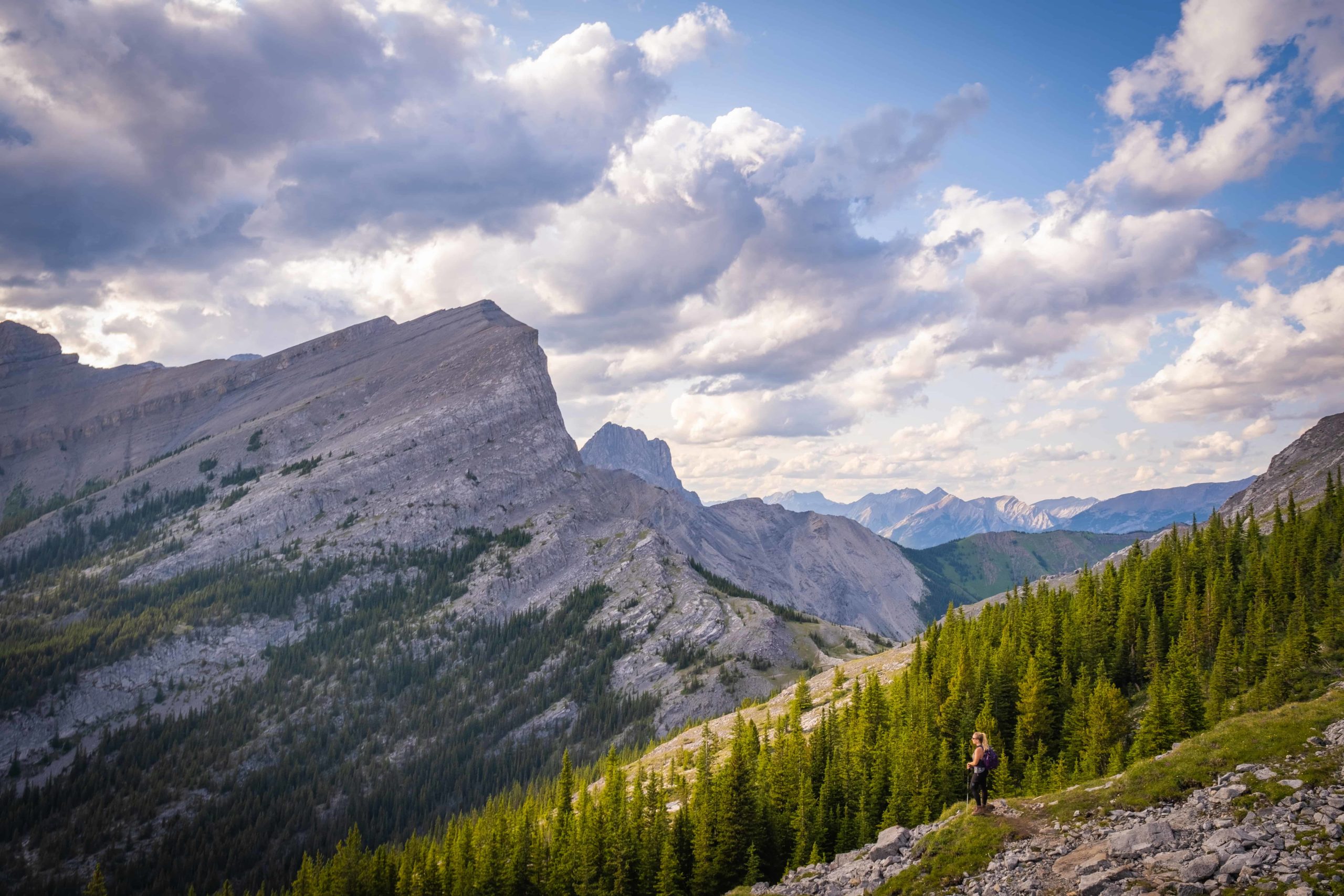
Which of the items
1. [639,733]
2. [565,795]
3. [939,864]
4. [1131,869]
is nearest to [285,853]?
[639,733]

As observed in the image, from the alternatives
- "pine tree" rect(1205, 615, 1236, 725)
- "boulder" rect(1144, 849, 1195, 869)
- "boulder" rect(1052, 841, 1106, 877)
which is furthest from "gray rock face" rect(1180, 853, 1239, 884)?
"pine tree" rect(1205, 615, 1236, 725)

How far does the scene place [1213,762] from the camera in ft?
129

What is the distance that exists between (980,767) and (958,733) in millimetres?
43564

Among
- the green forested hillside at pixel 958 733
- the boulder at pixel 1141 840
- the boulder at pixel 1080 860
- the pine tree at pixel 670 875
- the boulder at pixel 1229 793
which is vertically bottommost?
the pine tree at pixel 670 875

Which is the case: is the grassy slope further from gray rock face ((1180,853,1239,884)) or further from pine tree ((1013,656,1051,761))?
pine tree ((1013,656,1051,761))

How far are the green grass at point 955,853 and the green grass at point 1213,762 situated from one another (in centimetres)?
323

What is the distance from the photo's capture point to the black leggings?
4147 cm

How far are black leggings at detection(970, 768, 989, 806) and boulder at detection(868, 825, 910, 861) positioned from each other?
6.28m

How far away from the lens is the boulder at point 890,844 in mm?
46281

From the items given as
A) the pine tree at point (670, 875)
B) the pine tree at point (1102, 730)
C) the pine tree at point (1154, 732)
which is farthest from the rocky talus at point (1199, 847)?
the pine tree at point (670, 875)

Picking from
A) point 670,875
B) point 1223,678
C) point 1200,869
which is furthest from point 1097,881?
point 1223,678

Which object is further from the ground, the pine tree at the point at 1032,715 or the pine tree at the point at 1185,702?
the pine tree at the point at 1185,702

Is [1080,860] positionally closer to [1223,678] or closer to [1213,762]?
[1213,762]

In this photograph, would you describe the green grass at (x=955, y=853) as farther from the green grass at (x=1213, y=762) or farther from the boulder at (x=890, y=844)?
the boulder at (x=890, y=844)
